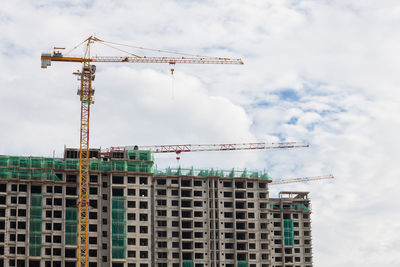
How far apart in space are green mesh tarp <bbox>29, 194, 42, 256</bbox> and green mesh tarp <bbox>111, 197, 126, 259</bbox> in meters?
15.7

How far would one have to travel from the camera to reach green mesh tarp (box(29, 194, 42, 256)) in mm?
142625

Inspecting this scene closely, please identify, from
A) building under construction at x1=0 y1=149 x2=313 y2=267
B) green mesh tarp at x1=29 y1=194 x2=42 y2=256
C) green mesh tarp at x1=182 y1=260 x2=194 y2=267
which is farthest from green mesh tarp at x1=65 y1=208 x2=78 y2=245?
green mesh tarp at x1=182 y1=260 x2=194 y2=267

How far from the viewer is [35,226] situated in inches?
5679

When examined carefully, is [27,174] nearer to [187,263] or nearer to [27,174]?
[27,174]

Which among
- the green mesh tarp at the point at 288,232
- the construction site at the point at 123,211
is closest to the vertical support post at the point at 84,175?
the construction site at the point at 123,211

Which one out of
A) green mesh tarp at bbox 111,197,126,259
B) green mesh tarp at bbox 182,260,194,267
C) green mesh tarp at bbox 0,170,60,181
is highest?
green mesh tarp at bbox 0,170,60,181

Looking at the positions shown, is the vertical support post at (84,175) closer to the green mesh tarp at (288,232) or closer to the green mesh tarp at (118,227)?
the green mesh tarp at (118,227)

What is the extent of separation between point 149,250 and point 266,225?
33104mm

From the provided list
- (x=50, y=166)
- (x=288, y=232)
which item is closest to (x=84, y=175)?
(x=50, y=166)

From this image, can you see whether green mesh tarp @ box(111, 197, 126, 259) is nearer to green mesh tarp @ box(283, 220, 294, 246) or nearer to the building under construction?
the building under construction

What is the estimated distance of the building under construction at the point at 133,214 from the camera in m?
144

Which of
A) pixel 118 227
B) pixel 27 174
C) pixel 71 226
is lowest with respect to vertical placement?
pixel 118 227

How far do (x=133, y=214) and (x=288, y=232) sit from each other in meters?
50.2

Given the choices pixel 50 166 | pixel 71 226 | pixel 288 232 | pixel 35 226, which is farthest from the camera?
pixel 288 232
